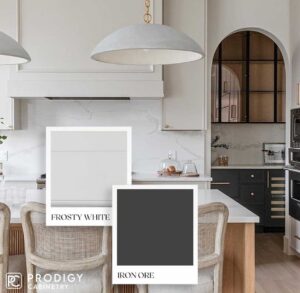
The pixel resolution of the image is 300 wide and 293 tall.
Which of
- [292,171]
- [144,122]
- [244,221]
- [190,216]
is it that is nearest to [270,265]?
[292,171]

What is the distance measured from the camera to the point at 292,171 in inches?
156

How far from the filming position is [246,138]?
210 inches

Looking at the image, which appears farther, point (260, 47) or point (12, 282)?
point (260, 47)

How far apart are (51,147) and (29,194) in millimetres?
1232

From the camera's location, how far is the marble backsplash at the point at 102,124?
414cm

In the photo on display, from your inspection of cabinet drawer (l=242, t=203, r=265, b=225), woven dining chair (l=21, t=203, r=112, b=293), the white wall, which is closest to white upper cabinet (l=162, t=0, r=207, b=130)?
the white wall

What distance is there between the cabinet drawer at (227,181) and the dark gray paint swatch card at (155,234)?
414 cm

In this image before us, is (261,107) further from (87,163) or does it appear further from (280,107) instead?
(87,163)

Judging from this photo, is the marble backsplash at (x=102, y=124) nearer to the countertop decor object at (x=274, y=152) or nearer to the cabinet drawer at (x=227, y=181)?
the cabinet drawer at (x=227, y=181)

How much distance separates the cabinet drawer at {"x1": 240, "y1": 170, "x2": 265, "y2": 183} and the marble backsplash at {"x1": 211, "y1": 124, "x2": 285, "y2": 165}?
1.49ft

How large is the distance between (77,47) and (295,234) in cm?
232

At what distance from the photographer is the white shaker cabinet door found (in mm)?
617

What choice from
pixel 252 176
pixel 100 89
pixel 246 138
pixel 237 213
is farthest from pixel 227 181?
pixel 237 213

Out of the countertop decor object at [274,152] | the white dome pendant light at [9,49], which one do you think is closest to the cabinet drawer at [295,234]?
the countertop decor object at [274,152]
